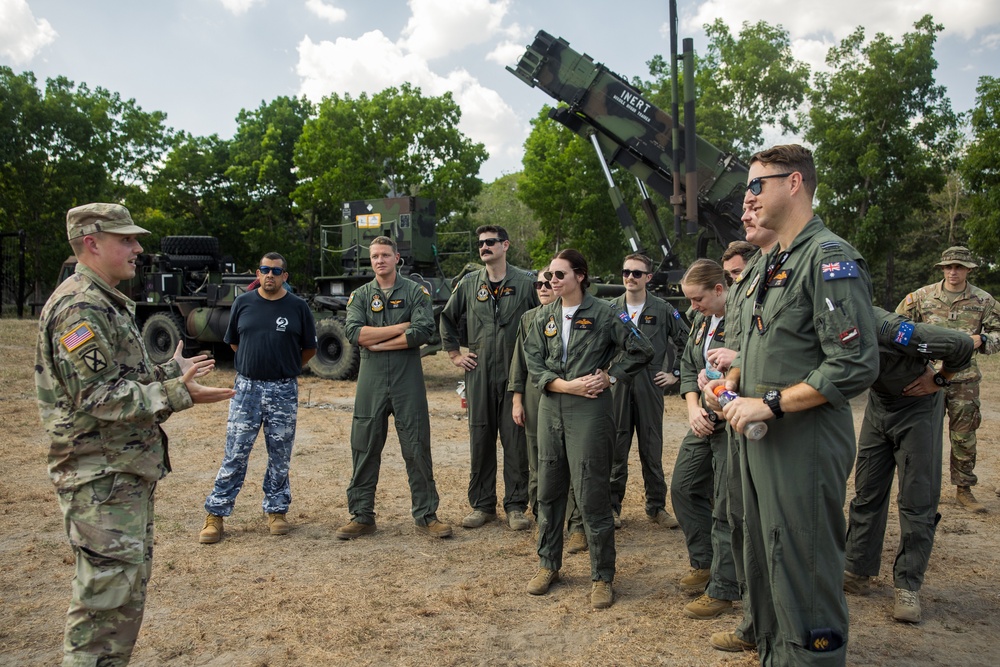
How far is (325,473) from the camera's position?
689 centimetres

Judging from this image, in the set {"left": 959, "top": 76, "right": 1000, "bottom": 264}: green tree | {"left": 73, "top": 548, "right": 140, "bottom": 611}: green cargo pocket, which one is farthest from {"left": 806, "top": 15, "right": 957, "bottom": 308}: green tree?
{"left": 73, "top": 548, "right": 140, "bottom": 611}: green cargo pocket

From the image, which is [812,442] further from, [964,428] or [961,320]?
[964,428]

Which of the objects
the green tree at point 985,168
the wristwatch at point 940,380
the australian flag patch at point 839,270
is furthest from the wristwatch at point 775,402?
the green tree at point 985,168

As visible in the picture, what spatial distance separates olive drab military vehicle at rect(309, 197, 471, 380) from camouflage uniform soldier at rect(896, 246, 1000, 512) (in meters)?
7.40

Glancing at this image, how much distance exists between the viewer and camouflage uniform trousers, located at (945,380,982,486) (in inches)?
228

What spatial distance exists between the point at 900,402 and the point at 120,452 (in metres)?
3.63

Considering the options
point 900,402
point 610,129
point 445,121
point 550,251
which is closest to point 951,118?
point 550,251

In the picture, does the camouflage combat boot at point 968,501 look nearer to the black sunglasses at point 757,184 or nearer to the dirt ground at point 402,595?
the dirt ground at point 402,595

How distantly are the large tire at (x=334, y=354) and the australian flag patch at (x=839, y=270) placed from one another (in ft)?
32.8

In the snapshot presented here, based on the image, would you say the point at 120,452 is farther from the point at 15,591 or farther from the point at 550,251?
the point at 550,251

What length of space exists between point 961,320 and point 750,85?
1037 inches

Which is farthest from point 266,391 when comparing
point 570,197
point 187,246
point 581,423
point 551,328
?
point 570,197

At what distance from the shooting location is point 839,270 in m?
2.48

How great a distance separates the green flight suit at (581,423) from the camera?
4035 millimetres
